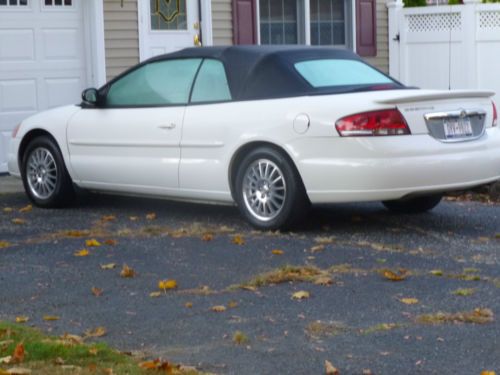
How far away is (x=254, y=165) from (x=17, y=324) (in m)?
3.46

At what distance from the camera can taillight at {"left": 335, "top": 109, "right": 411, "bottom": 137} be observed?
938cm

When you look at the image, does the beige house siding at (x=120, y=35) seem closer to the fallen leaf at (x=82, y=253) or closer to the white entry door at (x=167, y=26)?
the white entry door at (x=167, y=26)

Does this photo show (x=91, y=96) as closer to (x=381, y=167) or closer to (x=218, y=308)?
(x=381, y=167)

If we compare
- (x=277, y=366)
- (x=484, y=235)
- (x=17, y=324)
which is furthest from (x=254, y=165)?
(x=277, y=366)

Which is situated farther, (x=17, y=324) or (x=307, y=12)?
(x=307, y=12)

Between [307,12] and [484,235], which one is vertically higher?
[307,12]

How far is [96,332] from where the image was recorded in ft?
22.0

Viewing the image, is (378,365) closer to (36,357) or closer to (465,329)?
(465,329)

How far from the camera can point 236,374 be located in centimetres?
588

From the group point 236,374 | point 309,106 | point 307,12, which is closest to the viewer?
point 236,374

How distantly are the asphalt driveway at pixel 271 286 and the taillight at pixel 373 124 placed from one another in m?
0.82

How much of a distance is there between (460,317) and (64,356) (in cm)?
222

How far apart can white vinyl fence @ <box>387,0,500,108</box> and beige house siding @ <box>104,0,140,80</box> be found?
4.37 meters

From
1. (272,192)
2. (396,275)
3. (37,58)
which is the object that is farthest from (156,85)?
(37,58)
